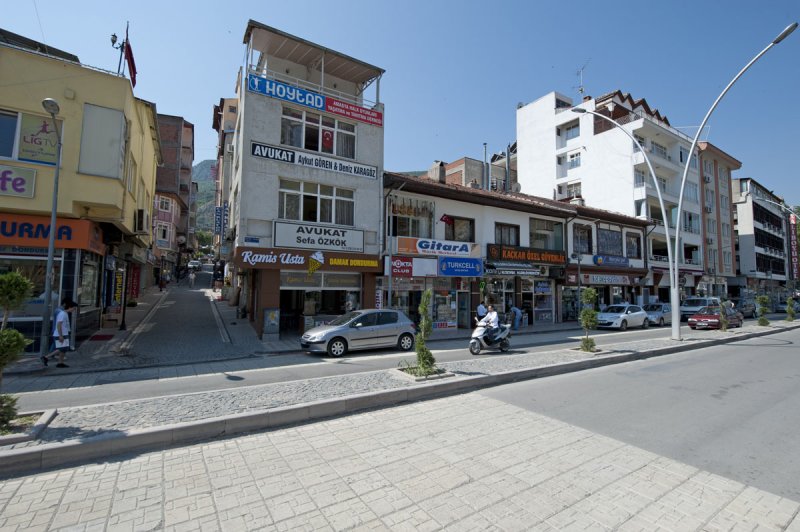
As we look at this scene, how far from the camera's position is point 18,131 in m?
11.6

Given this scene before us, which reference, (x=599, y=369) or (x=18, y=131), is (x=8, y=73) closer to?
(x=18, y=131)

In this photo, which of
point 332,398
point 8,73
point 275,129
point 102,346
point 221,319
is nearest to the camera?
point 332,398

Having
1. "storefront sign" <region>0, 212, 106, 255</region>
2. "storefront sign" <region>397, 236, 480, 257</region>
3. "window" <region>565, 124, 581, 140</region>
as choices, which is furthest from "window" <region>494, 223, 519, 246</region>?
"storefront sign" <region>0, 212, 106, 255</region>

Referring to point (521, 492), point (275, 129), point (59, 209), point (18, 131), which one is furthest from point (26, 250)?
point (521, 492)

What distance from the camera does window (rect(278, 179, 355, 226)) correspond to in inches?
653

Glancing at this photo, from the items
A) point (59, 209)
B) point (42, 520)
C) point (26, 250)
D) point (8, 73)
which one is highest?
point (8, 73)

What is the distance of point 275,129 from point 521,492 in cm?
1612

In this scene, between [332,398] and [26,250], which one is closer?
[332,398]

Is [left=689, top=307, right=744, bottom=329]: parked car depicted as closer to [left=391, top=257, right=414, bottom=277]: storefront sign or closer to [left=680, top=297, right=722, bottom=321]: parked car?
[left=680, top=297, right=722, bottom=321]: parked car

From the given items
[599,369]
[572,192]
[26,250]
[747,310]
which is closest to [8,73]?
[26,250]

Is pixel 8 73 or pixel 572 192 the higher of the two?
pixel 572 192

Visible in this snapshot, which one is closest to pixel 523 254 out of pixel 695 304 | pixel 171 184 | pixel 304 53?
pixel 695 304

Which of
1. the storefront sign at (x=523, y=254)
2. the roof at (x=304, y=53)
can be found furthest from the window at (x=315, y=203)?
the storefront sign at (x=523, y=254)

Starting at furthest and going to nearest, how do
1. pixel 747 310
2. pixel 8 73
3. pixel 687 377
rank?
pixel 747 310 → pixel 8 73 → pixel 687 377
